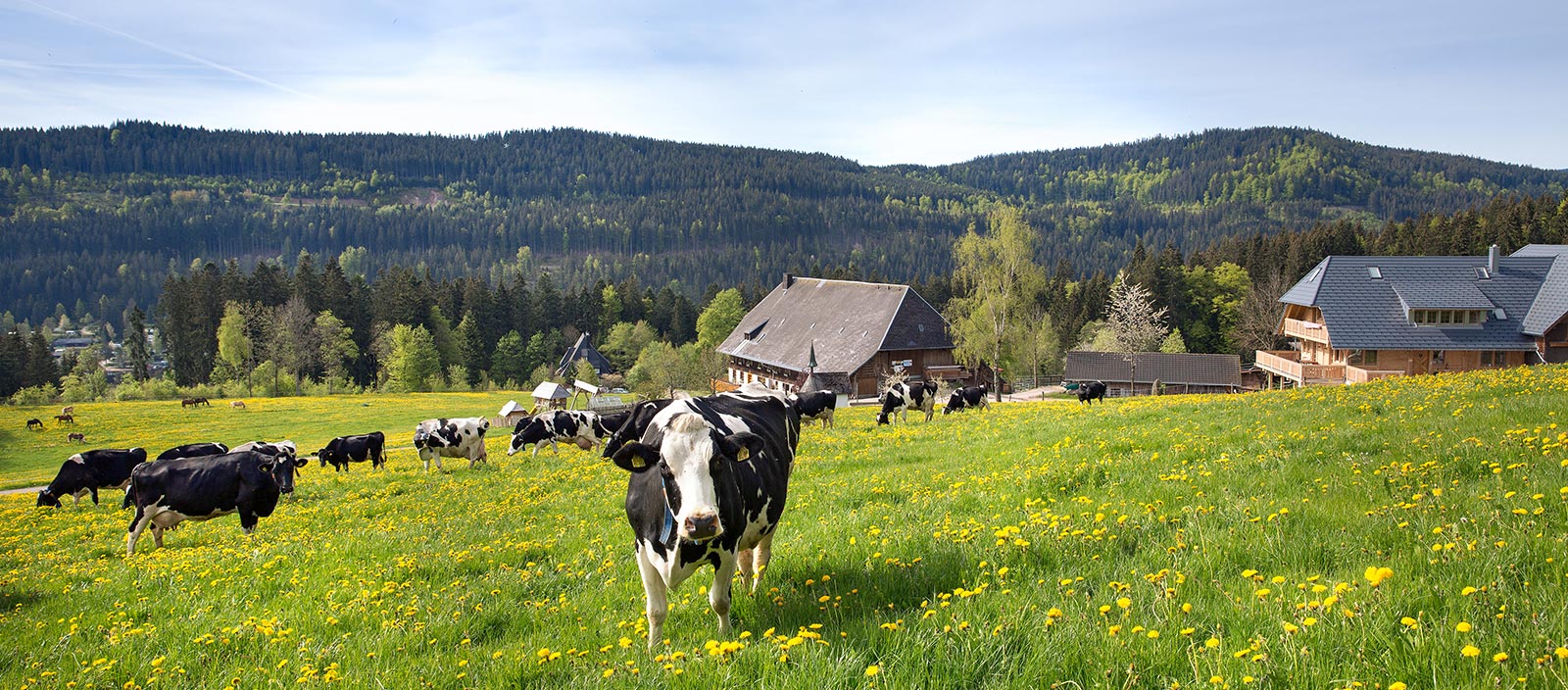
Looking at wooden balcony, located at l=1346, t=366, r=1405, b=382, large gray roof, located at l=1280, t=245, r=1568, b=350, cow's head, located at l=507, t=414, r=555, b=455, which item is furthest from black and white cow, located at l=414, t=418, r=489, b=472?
large gray roof, located at l=1280, t=245, r=1568, b=350

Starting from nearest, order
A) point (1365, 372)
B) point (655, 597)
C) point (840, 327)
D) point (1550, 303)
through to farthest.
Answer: point (655, 597) → point (1365, 372) → point (1550, 303) → point (840, 327)

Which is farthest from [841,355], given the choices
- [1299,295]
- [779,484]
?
[779,484]

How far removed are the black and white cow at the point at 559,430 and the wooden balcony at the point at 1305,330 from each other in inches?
1838

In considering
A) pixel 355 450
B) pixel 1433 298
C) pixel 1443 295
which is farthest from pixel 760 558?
pixel 1443 295

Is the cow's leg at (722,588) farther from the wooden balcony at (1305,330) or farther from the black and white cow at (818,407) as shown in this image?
the wooden balcony at (1305,330)

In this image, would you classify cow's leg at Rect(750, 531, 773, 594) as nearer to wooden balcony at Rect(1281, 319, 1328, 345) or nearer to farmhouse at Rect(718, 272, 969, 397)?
farmhouse at Rect(718, 272, 969, 397)

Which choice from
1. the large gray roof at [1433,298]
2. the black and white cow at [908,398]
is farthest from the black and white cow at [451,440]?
the large gray roof at [1433,298]

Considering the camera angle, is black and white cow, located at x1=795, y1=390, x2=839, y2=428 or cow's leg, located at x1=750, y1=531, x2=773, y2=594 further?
black and white cow, located at x1=795, y1=390, x2=839, y2=428

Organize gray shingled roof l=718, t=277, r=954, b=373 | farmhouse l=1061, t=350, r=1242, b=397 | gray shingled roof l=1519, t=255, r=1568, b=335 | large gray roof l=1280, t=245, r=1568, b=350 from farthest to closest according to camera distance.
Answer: farmhouse l=1061, t=350, r=1242, b=397, gray shingled roof l=718, t=277, r=954, b=373, large gray roof l=1280, t=245, r=1568, b=350, gray shingled roof l=1519, t=255, r=1568, b=335

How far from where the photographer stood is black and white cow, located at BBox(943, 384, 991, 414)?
32.0 meters

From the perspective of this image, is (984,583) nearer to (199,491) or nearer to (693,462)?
(693,462)

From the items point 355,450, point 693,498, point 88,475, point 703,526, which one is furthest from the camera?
point 355,450

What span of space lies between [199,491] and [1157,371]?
244 ft

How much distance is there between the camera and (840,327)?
2731 inches
